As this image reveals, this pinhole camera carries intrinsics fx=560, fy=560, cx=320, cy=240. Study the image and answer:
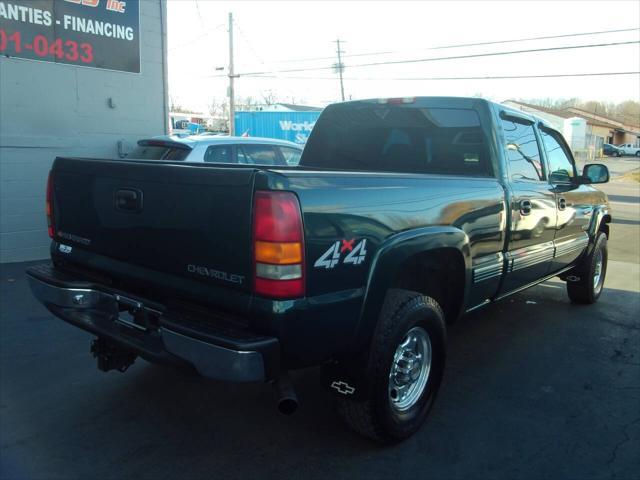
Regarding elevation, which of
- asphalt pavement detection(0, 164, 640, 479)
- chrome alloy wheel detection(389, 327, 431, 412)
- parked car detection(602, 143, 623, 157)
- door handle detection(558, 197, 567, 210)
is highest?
parked car detection(602, 143, 623, 157)

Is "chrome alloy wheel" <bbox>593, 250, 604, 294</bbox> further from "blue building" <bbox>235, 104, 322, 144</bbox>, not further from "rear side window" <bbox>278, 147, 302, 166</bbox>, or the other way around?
"blue building" <bbox>235, 104, 322, 144</bbox>

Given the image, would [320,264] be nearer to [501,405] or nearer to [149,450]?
[149,450]

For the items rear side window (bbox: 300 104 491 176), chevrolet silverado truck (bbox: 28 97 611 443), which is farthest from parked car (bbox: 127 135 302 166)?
chevrolet silverado truck (bbox: 28 97 611 443)

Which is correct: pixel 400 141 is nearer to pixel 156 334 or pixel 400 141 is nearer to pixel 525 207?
pixel 525 207

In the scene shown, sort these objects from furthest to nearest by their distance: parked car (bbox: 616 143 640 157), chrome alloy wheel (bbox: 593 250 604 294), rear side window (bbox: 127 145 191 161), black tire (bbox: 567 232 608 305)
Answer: parked car (bbox: 616 143 640 157) → rear side window (bbox: 127 145 191 161) → chrome alloy wheel (bbox: 593 250 604 294) → black tire (bbox: 567 232 608 305)

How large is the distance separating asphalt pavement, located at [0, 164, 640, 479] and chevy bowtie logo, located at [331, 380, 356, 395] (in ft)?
1.45

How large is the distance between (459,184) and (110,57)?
22.2 ft

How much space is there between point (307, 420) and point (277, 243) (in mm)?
1651

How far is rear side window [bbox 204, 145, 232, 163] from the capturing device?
7.50m

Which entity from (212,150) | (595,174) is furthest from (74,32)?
(595,174)

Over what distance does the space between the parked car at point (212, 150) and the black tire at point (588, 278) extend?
4.36 m

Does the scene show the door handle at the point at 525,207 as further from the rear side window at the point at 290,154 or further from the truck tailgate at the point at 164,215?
the rear side window at the point at 290,154

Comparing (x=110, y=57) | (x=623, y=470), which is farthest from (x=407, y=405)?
(x=110, y=57)

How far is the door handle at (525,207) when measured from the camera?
4234 millimetres
